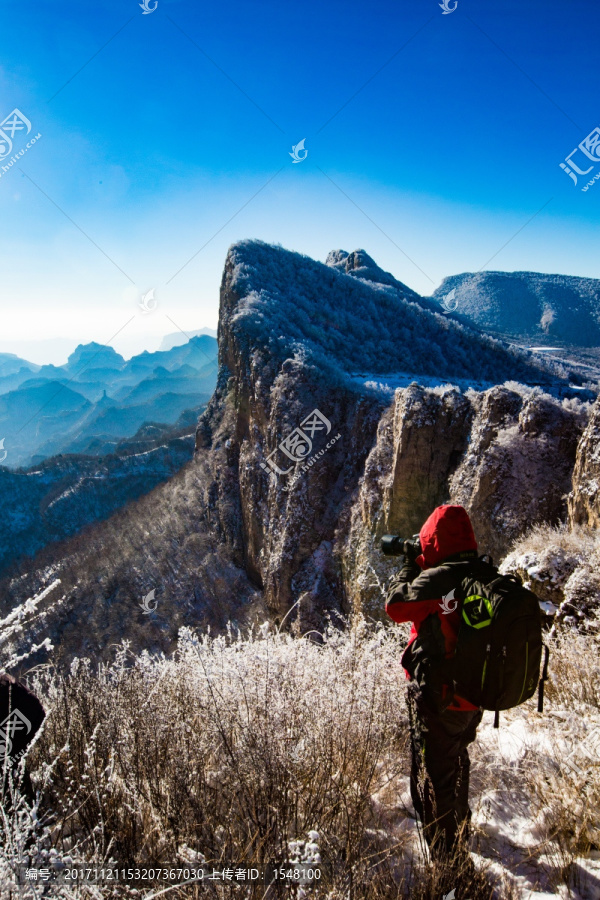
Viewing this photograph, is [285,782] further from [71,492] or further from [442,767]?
[71,492]

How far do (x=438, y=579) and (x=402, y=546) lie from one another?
1.37 feet

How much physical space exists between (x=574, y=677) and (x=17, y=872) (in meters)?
3.24

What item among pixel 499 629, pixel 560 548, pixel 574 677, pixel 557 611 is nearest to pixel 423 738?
pixel 499 629

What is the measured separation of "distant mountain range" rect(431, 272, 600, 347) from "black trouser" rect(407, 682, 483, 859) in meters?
57.1

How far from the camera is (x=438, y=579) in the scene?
2121 millimetres

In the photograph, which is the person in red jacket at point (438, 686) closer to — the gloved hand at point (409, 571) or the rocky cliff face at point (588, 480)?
the gloved hand at point (409, 571)

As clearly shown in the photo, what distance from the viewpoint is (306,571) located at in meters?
17.0

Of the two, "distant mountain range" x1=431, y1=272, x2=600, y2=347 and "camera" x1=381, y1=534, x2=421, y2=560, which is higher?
"distant mountain range" x1=431, y1=272, x2=600, y2=347

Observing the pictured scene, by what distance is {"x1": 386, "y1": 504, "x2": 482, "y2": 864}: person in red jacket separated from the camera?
83.6 inches
